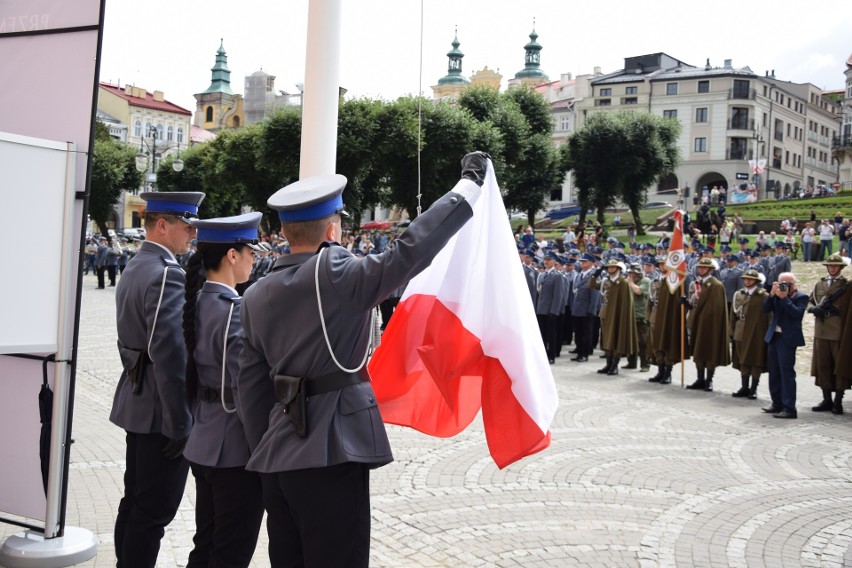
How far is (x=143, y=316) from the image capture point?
15.6 feet

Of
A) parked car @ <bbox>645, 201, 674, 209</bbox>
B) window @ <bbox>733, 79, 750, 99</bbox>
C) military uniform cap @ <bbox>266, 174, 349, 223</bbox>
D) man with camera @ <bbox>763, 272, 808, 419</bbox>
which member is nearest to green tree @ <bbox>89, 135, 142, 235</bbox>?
parked car @ <bbox>645, 201, 674, 209</bbox>

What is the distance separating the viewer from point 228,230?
14.1 feet

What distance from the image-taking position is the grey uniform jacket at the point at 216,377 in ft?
13.4

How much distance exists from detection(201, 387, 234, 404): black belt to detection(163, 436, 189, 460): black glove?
0.39 meters

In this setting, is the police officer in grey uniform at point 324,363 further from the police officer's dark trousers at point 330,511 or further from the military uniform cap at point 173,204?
the military uniform cap at point 173,204

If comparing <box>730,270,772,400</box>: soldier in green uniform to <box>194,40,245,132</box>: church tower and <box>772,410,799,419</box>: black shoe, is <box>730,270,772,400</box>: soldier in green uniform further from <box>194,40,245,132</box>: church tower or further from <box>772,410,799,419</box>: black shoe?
<box>194,40,245,132</box>: church tower

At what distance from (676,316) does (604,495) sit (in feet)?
26.0

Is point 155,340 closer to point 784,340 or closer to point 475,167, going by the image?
point 475,167

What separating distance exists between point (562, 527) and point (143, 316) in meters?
3.47

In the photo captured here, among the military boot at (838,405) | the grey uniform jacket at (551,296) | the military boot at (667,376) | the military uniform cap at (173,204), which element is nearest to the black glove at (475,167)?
the military uniform cap at (173,204)

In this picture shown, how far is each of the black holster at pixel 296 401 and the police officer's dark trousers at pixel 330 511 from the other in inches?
7.0

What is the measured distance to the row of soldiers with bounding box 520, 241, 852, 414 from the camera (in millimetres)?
12094

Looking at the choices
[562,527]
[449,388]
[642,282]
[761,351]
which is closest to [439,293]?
[449,388]

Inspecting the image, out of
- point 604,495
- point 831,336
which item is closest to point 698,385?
point 831,336
